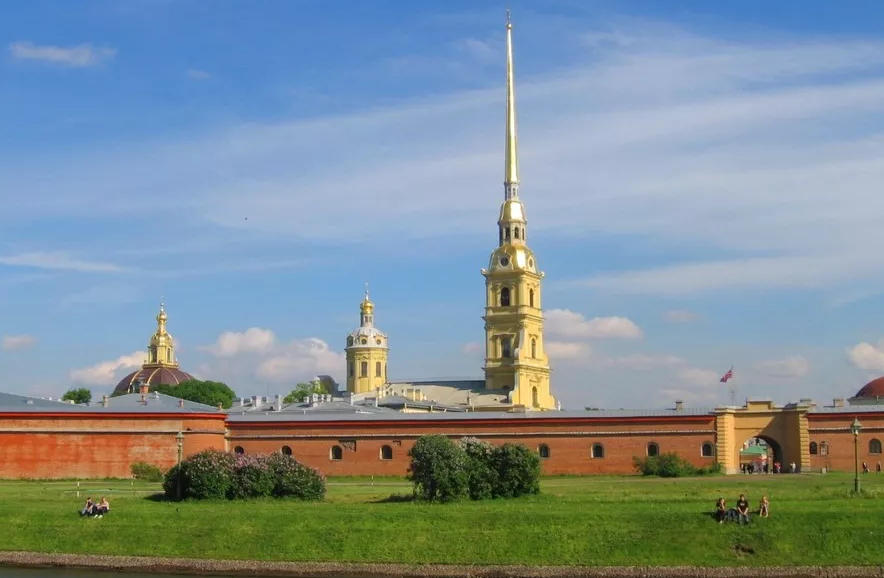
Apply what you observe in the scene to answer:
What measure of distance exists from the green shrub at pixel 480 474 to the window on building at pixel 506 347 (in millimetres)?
60171

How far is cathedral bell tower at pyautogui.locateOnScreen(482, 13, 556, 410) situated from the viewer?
103m

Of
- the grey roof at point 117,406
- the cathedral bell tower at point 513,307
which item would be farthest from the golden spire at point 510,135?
the grey roof at point 117,406

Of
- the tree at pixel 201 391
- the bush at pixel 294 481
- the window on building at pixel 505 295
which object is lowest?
the bush at pixel 294 481

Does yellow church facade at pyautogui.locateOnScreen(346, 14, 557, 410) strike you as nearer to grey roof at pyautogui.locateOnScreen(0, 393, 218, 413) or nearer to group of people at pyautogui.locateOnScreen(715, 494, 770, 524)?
grey roof at pyautogui.locateOnScreen(0, 393, 218, 413)

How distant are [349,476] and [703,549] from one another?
28.7 meters

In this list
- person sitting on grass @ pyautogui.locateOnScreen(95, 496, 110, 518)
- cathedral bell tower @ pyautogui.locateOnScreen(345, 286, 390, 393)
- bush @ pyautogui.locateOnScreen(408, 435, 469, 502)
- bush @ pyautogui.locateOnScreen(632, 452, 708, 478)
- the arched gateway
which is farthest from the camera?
cathedral bell tower @ pyautogui.locateOnScreen(345, 286, 390, 393)

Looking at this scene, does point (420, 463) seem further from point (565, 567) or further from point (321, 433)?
point (321, 433)

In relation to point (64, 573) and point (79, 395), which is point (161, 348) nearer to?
point (79, 395)

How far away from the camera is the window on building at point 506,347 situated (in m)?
104

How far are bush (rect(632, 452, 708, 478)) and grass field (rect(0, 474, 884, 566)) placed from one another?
1044 cm

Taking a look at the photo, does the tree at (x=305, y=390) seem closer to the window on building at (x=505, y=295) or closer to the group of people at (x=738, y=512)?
the window on building at (x=505, y=295)

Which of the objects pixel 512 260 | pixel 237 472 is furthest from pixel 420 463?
pixel 512 260

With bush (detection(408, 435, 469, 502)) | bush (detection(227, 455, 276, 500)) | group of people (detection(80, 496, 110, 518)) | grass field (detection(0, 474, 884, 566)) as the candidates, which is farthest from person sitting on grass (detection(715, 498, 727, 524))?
group of people (detection(80, 496, 110, 518))

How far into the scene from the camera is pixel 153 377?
408 ft
